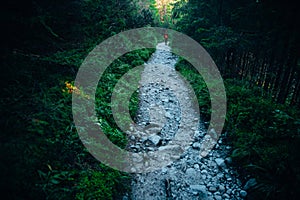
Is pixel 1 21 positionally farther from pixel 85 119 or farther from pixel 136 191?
pixel 136 191

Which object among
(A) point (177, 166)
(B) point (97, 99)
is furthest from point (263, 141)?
(B) point (97, 99)

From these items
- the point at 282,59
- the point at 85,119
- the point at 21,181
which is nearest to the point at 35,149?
the point at 21,181

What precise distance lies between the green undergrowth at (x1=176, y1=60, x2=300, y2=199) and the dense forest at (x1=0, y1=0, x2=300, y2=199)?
0.02m

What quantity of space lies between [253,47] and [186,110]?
3.98 meters

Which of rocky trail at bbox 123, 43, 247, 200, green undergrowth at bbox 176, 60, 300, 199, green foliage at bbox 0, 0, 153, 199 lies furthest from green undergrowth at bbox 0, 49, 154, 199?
green undergrowth at bbox 176, 60, 300, 199

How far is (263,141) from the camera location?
200 inches

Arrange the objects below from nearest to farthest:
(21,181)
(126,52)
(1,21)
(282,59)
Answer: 1. (21,181)
2. (1,21)
3. (282,59)
4. (126,52)

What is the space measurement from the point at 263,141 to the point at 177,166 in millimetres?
2366

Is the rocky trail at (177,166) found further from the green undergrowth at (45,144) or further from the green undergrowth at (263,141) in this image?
the green undergrowth at (45,144)

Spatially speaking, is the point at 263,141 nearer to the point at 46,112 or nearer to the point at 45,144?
the point at 45,144

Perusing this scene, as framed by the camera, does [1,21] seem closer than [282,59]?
Yes

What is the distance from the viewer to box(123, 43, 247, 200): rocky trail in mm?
4383

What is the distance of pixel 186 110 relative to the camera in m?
7.77

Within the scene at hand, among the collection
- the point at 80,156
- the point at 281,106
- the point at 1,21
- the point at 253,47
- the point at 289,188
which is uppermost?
the point at 253,47
